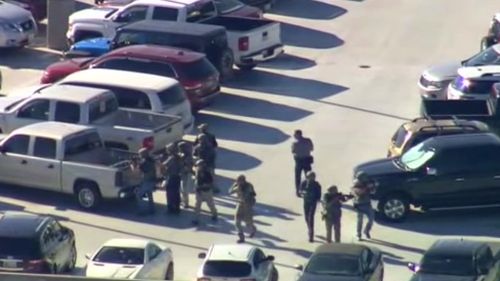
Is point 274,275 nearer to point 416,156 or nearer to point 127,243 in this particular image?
point 127,243

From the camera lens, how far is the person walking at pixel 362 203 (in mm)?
32875

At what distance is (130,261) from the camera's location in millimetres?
29938

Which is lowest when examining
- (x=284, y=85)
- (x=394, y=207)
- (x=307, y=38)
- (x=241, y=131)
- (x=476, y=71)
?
(x=307, y=38)

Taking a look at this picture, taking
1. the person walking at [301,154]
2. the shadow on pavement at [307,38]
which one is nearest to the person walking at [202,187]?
the person walking at [301,154]

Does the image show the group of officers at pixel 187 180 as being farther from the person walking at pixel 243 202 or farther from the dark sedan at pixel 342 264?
the dark sedan at pixel 342 264

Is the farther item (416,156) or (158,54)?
(158,54)

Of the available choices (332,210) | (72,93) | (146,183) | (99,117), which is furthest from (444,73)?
(332,210)

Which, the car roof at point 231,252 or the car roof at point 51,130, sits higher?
the car roof at point 231,252

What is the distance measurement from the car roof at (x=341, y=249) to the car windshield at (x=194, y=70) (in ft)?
34.9

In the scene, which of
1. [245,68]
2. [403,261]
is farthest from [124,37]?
[403,261]

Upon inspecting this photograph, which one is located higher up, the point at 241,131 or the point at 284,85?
the point at 241,131

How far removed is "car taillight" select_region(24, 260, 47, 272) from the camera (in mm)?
30219

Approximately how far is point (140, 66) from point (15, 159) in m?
6.19

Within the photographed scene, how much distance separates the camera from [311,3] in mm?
52000
